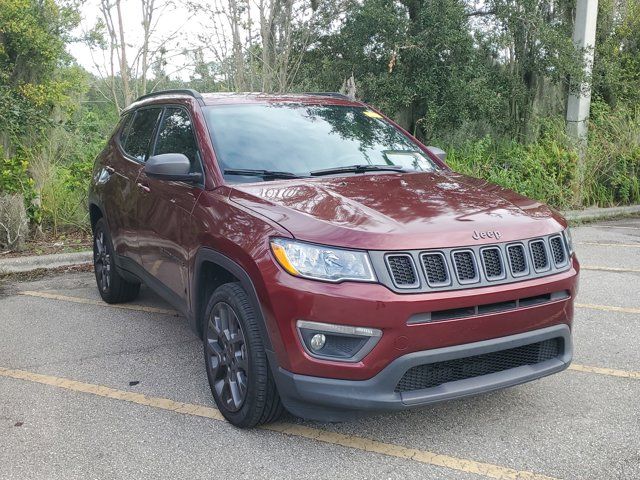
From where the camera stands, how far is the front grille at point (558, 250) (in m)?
3.37

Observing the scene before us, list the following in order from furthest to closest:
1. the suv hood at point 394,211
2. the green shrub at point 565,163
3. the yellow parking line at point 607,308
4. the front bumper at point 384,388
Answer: the green shrub at point 565,163
the yellow parking line at point 607,308
the suv hood at point 394,211
the front bumper at point 384,388

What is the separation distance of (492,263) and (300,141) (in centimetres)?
163

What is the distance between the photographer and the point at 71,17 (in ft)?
49.0

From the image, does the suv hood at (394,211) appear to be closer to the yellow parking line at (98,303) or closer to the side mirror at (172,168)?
the side mirror at (172,168)

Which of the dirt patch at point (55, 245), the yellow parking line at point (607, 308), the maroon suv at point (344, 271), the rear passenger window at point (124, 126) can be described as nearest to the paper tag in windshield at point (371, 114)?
the maroon suv at point (344, 271)

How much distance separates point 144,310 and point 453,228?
358cm

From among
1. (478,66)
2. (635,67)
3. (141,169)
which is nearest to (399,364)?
(141,169)

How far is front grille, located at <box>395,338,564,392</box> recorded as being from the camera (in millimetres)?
2982

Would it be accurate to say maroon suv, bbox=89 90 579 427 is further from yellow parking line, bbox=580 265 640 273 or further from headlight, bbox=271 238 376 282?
yellow parking line, bbox=580 265 640 273

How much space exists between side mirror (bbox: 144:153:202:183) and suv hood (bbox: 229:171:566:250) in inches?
13.7

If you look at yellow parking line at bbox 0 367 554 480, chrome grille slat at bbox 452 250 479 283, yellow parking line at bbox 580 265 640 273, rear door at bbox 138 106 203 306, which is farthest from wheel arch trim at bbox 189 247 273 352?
yellow parking line at bbox 580 265 640 273

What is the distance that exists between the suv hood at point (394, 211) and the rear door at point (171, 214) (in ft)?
1.69

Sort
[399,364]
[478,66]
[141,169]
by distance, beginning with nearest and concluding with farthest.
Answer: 1. [399,364]
2. [141,169]
3. [478,66]

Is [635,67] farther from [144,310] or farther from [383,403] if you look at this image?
[383,403]
